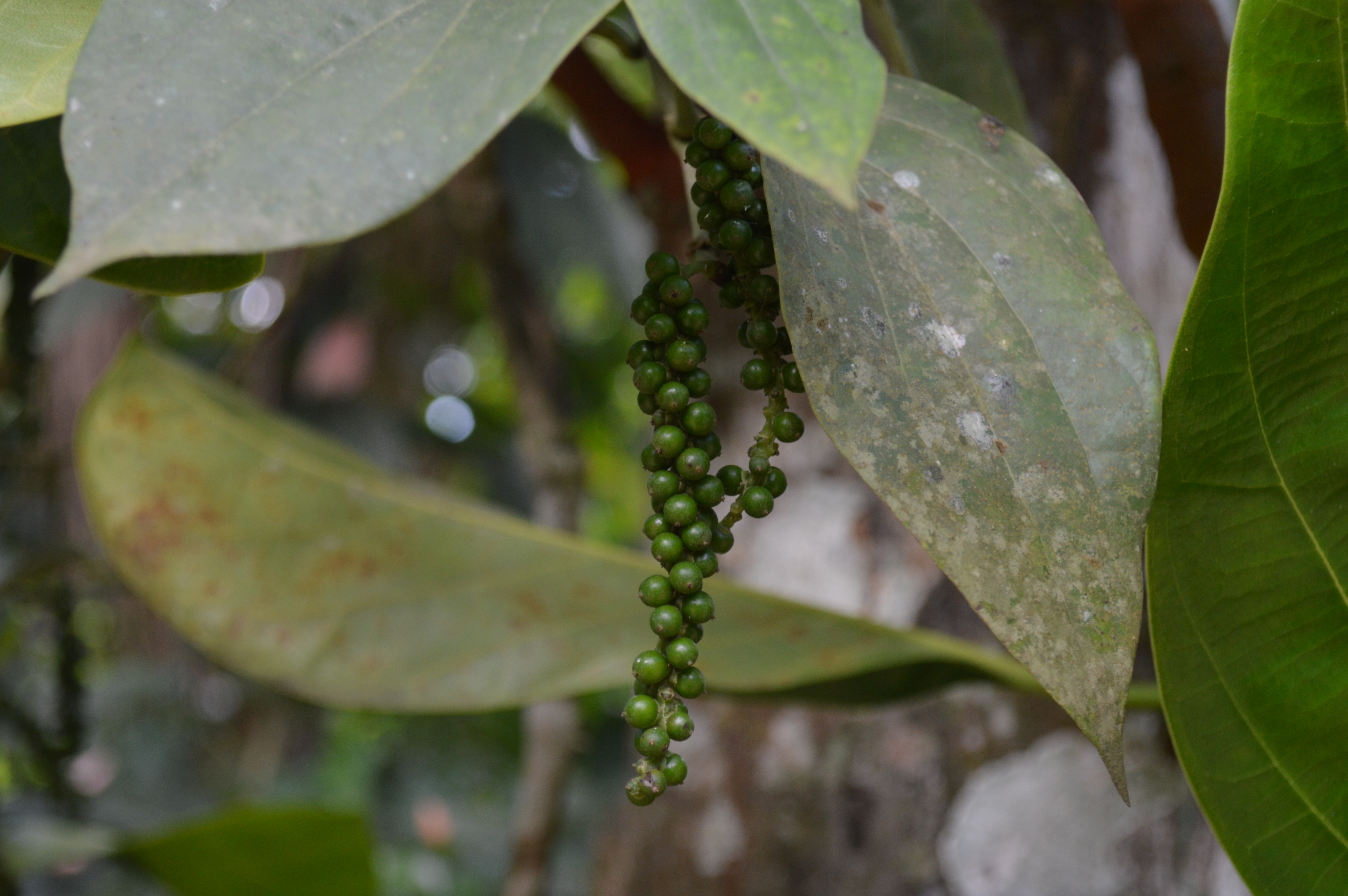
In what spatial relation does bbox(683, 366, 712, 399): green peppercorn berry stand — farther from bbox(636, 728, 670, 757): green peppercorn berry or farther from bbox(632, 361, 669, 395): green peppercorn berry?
bbox(636, 728, 670, 757): green peppercorn berry

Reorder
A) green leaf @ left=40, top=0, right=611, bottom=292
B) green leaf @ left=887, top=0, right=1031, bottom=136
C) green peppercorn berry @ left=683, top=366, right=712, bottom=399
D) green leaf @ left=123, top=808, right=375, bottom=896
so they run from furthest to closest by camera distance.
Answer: green leaf @ left=123, top=808, right=375, bottom=896 < green leaf @ left=887, top=0, right=1031, bottom=136 < green peppercorn berry @ left=683, top=366, right=712, bottom=399 < green leaf @ left=40, top=0, right=611, bottom=292

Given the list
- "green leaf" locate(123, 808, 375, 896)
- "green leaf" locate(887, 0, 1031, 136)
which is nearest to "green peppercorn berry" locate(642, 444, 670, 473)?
"green leaf" locate(887, 0, 1031, 136)

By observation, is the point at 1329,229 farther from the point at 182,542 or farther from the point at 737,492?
the point at 182,542

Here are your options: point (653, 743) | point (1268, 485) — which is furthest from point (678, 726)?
point (1268, 485)

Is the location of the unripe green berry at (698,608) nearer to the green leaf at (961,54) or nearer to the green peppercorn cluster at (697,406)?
the green peppercorn cluster at (697,406)

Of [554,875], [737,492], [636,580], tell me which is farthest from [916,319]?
[554,875]

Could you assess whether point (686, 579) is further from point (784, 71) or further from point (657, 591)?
point (784, 71)
